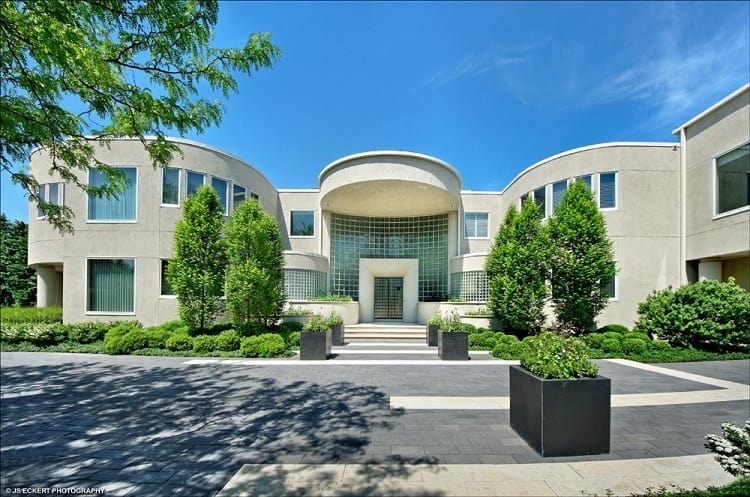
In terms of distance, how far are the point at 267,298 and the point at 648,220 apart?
15492 mm

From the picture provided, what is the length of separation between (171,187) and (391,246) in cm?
1204

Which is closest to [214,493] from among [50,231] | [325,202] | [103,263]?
[103,263]

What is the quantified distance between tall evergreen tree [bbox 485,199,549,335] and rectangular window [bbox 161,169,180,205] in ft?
43.7

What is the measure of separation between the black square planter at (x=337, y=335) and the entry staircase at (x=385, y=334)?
1.19m

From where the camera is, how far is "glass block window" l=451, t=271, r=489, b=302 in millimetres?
16859

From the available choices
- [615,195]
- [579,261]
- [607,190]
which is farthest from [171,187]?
[615,195]

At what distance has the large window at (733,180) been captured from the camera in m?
11.9

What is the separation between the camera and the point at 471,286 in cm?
1750

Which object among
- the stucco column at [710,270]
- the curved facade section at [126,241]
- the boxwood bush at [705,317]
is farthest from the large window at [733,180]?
the curved facade section at [126,241]

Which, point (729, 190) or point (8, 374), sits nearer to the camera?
point (8, 374)

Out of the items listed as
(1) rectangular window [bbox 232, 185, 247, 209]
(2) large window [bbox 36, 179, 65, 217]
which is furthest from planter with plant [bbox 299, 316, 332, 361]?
(2) large window [bbox 36, 179, 65, 217]

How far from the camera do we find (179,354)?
11164 mm

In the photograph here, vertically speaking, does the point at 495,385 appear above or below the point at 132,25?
below

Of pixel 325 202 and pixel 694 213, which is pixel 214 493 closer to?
pixel 325 202
